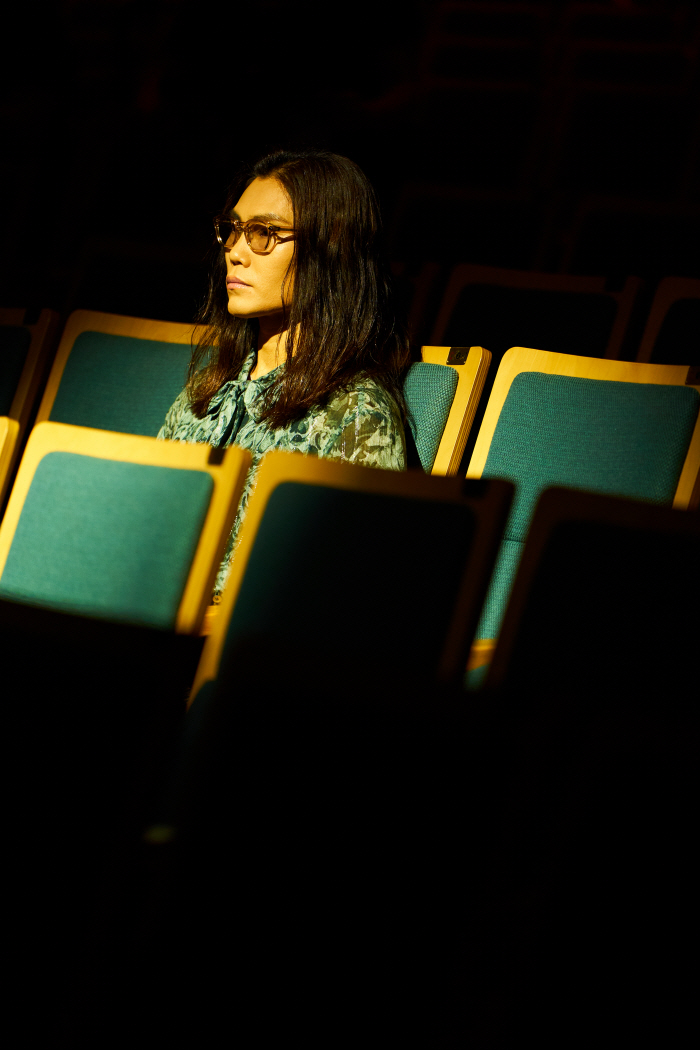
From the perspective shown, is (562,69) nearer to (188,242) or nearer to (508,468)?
(188,242)

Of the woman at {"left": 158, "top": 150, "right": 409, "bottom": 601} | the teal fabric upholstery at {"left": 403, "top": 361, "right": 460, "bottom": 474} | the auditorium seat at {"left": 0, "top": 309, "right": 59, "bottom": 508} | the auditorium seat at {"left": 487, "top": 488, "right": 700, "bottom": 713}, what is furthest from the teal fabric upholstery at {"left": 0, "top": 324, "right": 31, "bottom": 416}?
the auditorium seat at {"left": 487, "top": 488, "right": 700, "bottom": 713}

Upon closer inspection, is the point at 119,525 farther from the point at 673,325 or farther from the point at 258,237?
the point at 673,325

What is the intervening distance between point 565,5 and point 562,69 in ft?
0.47

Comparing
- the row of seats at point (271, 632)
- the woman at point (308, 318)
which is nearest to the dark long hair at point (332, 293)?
the woman at point (308, 318)

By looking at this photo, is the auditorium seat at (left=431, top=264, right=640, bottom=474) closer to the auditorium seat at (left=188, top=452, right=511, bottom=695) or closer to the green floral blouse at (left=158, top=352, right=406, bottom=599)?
the green floral blouse at (left=158, top=352, right=406, bottom=599)

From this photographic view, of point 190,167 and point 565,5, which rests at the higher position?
point 565,5

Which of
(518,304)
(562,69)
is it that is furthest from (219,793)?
(562,69)

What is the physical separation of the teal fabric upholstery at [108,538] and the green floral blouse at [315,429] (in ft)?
0.21

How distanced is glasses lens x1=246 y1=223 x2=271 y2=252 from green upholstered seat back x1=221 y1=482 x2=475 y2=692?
178mm

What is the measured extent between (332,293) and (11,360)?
200mm

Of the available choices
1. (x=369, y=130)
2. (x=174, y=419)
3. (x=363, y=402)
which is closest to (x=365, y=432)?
(x=363, y=402)

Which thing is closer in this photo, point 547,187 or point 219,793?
point 219,793

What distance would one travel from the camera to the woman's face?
1.30 feet

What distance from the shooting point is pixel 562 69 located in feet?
2.93
